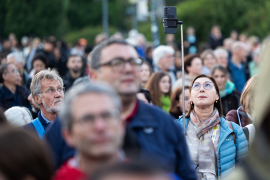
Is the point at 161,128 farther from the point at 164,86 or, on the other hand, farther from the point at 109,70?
the point at 164,86

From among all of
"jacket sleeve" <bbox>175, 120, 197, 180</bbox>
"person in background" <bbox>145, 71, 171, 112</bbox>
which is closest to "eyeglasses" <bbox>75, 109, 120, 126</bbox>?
"jacket sleeve" <bbox>175, 120, 197, 180</bbox>

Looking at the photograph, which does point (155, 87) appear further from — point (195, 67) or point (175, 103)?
point (195, 67)

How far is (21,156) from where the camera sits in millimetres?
2211

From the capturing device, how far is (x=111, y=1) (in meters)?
56.9

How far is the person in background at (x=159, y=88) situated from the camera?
8172 millimetres

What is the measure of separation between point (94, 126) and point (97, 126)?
2 centimetres

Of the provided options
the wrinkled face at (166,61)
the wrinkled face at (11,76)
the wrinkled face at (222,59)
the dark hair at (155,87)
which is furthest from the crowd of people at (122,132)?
the wrinkled face at (222,59)

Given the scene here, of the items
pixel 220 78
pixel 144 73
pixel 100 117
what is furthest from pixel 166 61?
pixel 100 117

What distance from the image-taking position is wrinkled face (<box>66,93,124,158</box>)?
236cm

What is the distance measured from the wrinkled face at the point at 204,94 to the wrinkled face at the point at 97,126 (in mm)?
3041

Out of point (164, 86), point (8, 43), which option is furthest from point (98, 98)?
point (8, 43)

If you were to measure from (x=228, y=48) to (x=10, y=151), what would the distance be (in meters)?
16.4

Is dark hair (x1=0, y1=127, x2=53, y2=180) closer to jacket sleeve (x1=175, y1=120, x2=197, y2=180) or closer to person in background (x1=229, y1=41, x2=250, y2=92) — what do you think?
jacket sleeve (x1=175, y1=120, x2=197, y2=180)

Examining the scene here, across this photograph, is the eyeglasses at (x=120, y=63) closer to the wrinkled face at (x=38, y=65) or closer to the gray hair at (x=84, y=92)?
the gray hair at (x=84, y=92)
